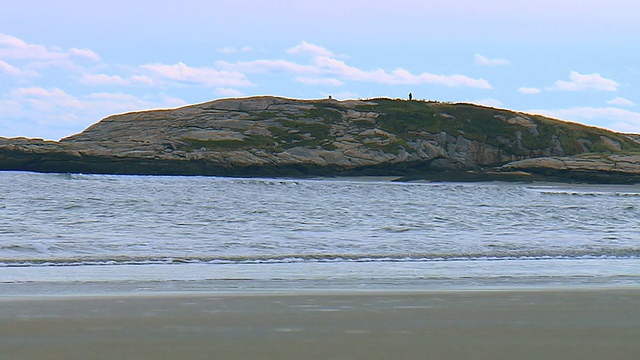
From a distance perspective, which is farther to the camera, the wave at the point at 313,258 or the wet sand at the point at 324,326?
the wave at the point at 313,258

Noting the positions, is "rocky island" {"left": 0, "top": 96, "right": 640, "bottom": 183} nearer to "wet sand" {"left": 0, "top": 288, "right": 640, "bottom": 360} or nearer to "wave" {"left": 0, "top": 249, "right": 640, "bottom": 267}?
"wave" {"left": 0, "top": 249, "right": 640, "bottom": 267}

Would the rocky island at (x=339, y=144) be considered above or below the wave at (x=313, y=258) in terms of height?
above

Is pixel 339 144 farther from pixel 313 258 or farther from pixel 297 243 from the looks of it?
pixel 313 258

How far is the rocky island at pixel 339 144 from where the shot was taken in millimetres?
45906

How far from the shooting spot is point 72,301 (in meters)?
6.84

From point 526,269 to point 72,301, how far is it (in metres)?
5.63

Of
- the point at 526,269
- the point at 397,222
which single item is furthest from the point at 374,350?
the point at 397,222

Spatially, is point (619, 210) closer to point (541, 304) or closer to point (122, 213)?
point (122, 213)

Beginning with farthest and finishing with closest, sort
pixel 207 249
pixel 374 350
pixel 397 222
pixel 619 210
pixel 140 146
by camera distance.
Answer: pixel 140 146, pixel 619 210, pixel 397 222, pixel 207 249, pixel 374 350

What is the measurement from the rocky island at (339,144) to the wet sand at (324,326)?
36562 millimetres

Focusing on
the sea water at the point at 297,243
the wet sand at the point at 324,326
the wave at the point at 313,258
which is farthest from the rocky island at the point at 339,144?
the wet sand at the point at 324,326

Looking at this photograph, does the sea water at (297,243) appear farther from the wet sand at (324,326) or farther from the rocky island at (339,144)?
the rocky island at (339,144)

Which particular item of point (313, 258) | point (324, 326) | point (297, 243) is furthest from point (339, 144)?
point (324, 326)

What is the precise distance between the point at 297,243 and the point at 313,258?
1.84 m
